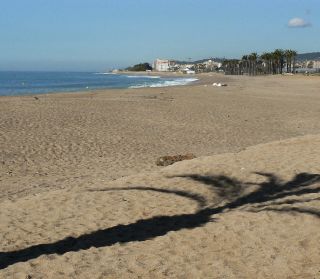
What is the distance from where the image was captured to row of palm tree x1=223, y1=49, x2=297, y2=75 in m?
124

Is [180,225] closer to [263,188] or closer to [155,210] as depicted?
[155,210]

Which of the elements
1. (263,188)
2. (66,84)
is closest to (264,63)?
(66,84)

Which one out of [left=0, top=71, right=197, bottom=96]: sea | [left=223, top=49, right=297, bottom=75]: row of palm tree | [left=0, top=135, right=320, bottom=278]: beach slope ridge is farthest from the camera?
[left=223, top=49, right=297, bottom=75]: row of palm tree

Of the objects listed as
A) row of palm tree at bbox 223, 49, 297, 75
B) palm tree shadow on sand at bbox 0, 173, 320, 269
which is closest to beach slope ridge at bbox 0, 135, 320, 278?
palm tree shadow on sand at bbox 0, 173, 320, 269

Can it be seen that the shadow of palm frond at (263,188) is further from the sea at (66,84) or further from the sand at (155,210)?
the sea at (66,84)

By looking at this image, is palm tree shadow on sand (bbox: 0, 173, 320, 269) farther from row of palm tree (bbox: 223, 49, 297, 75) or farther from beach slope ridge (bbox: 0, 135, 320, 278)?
row of palm tree (bbox: 223, 49, 297, 75)

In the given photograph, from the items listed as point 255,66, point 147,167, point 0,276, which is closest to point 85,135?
point 147,167

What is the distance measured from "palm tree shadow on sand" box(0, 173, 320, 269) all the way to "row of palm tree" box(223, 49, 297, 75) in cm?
11878

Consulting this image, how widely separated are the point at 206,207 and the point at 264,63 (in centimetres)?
13344

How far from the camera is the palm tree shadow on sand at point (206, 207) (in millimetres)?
6195

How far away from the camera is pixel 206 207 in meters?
7.59

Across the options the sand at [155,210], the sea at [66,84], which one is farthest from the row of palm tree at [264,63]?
the sand at [155,210]

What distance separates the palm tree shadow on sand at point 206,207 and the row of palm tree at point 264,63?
119 metres

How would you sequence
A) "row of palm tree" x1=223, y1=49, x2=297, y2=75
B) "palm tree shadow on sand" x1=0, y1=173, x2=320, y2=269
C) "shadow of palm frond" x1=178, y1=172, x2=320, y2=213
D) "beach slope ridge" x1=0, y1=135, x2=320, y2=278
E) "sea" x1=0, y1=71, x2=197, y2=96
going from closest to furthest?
"beach slope ridge" x1=0, y1=135, x2=320, y2=278 < "palm tree shadow on sand" x1=0, y1=173, x2=320, y2=269 < "shadow of palm frond" x1=178, y1=172, x2=320, y2=213 < "sea" x1=0, y1=71, x2=197, y2=96 < "row of palm tree" x1=223, y1=49, x2=297, y2=75
